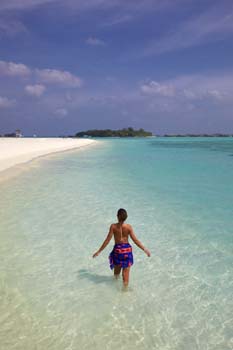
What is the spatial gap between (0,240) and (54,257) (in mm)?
1761

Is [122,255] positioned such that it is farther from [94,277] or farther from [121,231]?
[94,277]

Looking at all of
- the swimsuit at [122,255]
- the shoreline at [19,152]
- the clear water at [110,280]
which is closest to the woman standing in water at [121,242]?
the swimsuit at [122,255]

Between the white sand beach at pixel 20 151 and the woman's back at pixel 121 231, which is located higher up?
the woman's back at pixel 121 231

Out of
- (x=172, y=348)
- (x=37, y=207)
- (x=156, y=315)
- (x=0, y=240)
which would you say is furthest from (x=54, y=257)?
(x=37, y=207)

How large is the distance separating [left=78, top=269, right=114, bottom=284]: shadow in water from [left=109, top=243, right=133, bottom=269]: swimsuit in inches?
27.4

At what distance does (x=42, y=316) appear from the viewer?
449 cm

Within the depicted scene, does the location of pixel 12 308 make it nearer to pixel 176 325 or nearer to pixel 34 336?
pixel 34 336

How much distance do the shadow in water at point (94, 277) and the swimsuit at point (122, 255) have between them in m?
0.70

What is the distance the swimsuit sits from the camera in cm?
490

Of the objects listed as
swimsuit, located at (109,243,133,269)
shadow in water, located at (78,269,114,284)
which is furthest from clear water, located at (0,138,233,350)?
swimsuit, located at (109,243,133,269)

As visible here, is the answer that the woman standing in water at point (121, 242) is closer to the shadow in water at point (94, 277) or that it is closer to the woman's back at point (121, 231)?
the woman's back at point (121, 231)

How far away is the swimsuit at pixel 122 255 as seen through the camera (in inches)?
193

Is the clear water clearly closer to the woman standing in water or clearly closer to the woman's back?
the woman standing in water

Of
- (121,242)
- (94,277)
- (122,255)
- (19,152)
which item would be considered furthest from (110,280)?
(19,152)
